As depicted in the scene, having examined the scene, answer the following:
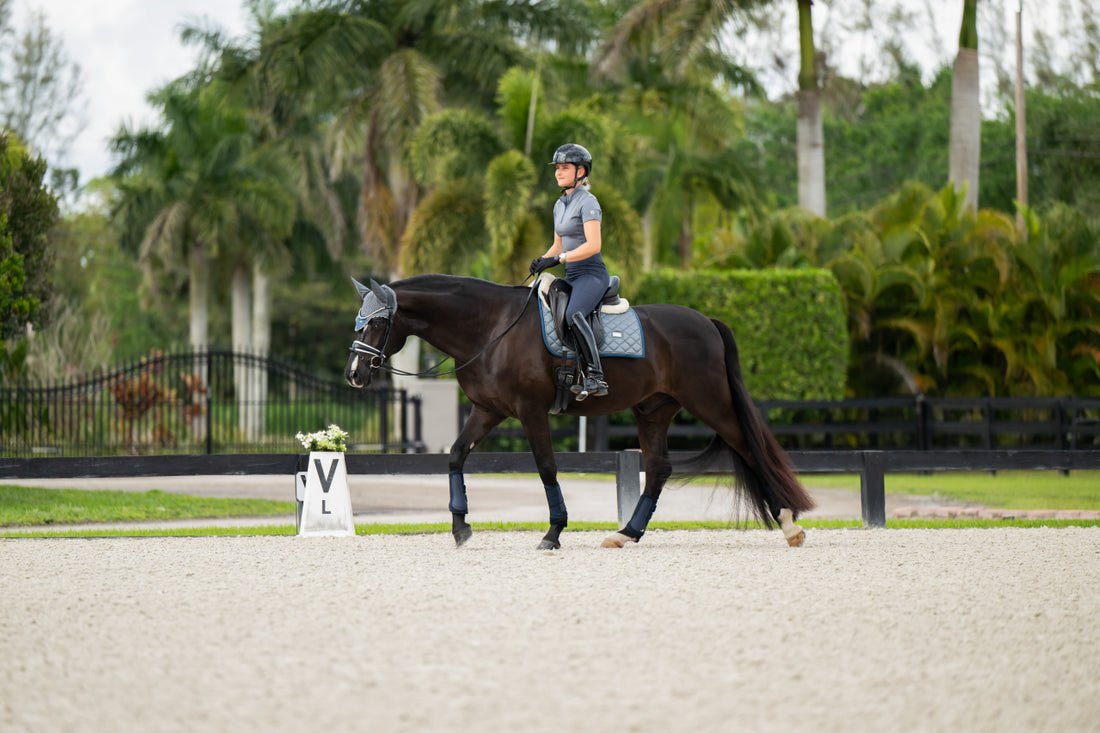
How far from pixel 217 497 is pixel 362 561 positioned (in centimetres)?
849

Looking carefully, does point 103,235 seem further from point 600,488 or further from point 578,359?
point 578,359

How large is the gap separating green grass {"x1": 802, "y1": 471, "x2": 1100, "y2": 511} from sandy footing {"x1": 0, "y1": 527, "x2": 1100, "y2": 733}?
726 cm

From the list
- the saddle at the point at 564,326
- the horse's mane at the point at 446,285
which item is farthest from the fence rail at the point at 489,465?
the horse's mane at the point at 446,285

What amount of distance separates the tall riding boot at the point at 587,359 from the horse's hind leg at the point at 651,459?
896 millimetres

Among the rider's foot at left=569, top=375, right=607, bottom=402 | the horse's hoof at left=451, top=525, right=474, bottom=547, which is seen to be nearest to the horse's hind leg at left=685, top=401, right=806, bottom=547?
the rider's foot at left=569, top=375, right=607, bottom=402

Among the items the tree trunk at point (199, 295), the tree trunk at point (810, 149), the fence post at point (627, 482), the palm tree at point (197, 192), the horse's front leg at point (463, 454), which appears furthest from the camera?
the tree trunk at point (199, 295)

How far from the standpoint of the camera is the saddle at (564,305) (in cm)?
894

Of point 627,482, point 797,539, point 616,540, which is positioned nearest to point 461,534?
point 616,540

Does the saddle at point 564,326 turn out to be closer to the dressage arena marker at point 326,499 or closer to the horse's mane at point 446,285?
the horse's mane at point 446,285

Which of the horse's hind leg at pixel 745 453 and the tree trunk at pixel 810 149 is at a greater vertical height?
the tree trunk at pixel 810 149

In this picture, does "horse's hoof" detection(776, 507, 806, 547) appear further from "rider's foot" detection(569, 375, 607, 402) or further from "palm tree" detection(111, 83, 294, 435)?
"palm tree" detection(111, 83, 294, 435)

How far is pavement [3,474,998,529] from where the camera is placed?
44.1ft

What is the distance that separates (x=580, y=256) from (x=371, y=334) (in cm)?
165

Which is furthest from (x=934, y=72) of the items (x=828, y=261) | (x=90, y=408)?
(x=90, y=408)
